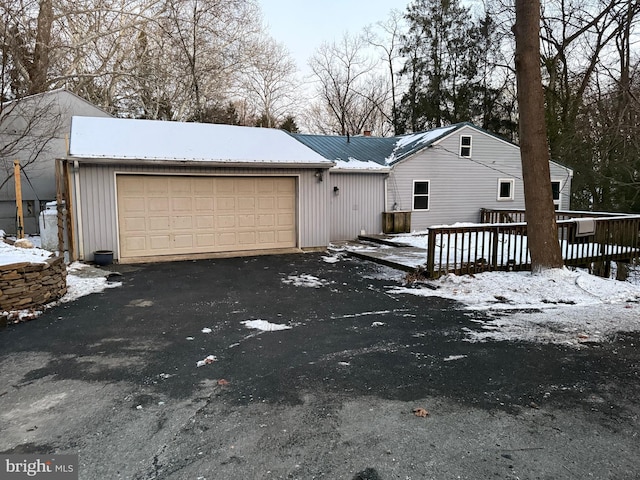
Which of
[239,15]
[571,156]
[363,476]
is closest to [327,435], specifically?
[363,476]

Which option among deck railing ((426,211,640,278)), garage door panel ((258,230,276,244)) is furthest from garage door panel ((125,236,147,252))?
deck railing ((426,211,640,278))

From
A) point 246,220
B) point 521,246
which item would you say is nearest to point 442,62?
point 246,220

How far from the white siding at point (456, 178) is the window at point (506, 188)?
14 centimetres

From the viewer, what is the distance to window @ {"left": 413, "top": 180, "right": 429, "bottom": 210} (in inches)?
582

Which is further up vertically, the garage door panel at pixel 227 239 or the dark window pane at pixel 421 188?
the dark window pane at pixel 421 188

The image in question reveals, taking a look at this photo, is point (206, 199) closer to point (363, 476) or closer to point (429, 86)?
point (363, 476)

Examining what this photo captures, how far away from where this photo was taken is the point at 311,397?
329cm

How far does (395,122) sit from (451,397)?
24317 mm

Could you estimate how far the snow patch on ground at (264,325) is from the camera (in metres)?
5.09

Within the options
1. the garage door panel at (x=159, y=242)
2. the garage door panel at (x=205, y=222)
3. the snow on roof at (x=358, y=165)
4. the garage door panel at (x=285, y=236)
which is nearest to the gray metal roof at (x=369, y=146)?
the snow on roof at (x=358, y=165)

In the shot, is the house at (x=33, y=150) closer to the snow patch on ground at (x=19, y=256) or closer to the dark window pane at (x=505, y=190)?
the snow patch on ground at (x=19, y=256)

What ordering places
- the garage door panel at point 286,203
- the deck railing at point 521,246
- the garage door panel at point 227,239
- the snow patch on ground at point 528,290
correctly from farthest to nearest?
1. the garage door panel at point 286,203
2. the garage door panel at point 227,239
3. the deck railing at point 521,246
4. the snow patch on ground at point 528,290

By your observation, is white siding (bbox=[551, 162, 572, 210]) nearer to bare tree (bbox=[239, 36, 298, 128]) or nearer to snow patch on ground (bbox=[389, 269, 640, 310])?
snow patch on ground (bbox=[389, 269, 640, 310])

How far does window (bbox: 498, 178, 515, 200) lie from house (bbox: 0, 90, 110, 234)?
14860mm
